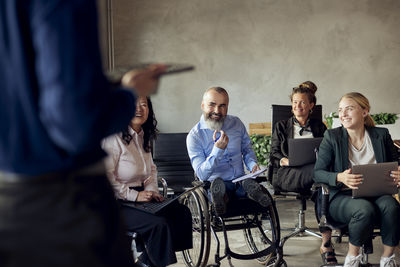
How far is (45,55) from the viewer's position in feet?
3.19

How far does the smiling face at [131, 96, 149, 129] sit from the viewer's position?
3025 mm

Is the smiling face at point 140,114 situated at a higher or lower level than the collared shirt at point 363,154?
higher

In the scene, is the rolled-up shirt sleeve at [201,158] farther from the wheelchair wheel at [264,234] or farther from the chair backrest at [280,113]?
the chair backrest at [280,113]

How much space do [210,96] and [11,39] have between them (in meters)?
2.59

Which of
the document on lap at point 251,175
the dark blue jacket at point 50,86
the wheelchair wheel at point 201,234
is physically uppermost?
the dark blue jacket at point 50,86

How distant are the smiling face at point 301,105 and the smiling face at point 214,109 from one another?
97 cm

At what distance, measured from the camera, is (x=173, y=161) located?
4.09 meters

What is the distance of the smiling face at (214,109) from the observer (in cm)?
356

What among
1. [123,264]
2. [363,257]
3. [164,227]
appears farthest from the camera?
[363,257]

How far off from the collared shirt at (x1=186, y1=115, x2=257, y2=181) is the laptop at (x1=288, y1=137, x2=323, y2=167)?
41 centimetres

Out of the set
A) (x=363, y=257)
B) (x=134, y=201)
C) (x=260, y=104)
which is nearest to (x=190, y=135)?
(x=134, y=201)

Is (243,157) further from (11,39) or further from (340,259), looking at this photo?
(11,39)

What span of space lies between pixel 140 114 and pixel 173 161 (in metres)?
1.10

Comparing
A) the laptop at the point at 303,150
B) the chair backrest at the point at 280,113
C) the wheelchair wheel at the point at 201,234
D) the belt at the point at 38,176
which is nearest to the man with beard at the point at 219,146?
the wheelchair wheel at the point at 201,234
